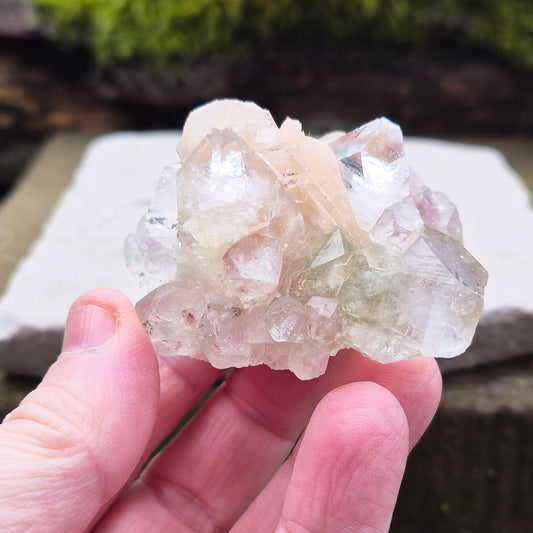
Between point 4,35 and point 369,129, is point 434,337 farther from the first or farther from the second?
point 4,35

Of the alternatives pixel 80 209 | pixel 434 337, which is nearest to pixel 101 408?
pixel 434 337

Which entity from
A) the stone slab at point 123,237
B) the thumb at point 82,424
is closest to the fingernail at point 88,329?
the thumb at point 82,424

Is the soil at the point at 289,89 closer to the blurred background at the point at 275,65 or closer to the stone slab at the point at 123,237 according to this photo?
the blurred background at the point at 275,65

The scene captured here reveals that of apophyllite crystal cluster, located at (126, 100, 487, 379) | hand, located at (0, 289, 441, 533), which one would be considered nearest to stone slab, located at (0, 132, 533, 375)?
hand, located at (0, 289, 441, 533)

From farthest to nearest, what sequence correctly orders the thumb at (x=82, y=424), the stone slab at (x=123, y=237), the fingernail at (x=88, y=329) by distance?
the stone slab at (x=123, y=237) → the fingernail at (x=88, y=329) → the thumb at (x=82, y=424)

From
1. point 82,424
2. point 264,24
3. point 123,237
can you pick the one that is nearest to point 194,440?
point 82,424

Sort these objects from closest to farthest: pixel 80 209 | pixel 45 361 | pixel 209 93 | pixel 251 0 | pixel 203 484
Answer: pixel 203 484
pixel 45 361
pixel 80 209
pixel 251 0
pixel 209 93
